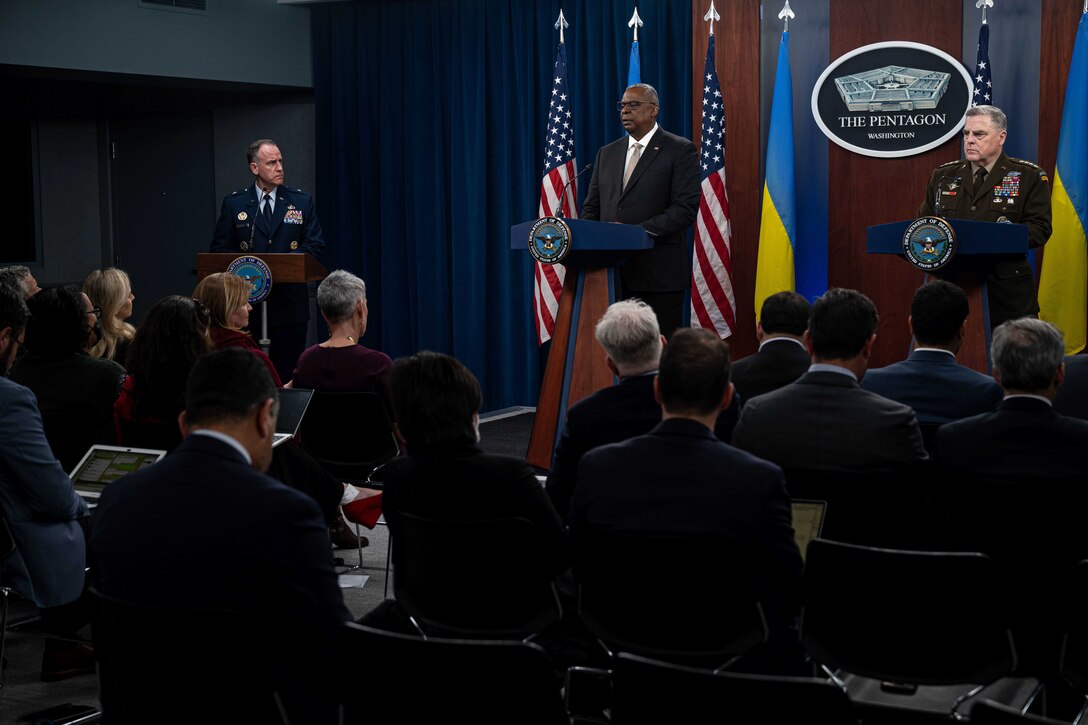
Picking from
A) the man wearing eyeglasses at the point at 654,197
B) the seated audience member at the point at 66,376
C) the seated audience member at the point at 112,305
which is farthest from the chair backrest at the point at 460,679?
the man wearing eyeglasses at the point at 654,197

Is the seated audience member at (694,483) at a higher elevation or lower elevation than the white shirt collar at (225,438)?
lower

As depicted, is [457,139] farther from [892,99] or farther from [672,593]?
[672,593]

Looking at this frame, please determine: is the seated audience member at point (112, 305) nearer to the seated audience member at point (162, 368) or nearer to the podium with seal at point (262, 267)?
the seated audience member at point (162, 368)

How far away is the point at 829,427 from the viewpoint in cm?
303

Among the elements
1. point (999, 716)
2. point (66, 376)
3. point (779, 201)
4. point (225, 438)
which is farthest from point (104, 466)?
point (779, 201)

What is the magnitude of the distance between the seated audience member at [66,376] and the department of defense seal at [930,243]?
11.0 ft

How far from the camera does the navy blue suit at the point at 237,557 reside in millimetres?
2088

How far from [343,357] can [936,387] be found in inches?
91.9

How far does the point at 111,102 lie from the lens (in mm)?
10070

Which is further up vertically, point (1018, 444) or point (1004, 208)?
point (1004, 208)

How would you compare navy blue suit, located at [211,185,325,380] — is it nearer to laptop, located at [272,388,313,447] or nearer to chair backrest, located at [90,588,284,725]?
laptop, located at [272,388,313,447]

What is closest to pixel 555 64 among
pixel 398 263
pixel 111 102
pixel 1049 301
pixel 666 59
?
pixel 666 59

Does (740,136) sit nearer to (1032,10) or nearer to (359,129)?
(1032,10)

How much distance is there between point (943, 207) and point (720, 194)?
5.29 feet
